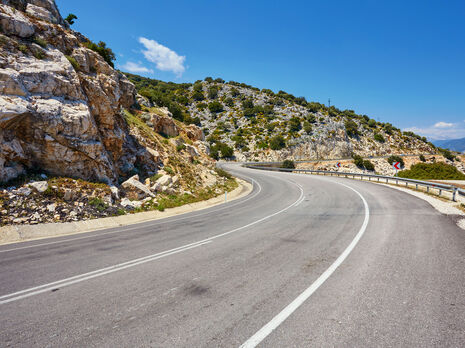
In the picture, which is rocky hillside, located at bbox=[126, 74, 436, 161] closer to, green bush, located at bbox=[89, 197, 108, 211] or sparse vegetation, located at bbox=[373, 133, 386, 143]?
sparse vegetation, located at bbox=[373, 133, 386, 143]

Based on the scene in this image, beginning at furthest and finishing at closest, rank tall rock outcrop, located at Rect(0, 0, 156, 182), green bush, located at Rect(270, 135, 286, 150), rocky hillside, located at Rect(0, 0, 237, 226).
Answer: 1. green bush, located at Rect(270, 135, 286, 150)
2. tall rock outcrop, located at Rect(0, 0, 156, 182)
3. rocky hillside, located at Rect(0, 0, 237, 226)

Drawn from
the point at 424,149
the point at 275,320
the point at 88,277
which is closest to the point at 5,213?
the point at 88,277

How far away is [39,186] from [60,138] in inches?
114

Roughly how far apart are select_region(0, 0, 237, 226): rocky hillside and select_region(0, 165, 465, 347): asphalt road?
3980mm

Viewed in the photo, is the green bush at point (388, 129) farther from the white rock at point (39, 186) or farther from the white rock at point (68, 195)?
the white rock at point (39, 186)

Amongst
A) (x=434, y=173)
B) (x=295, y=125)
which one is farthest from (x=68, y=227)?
(x=295, y=125)

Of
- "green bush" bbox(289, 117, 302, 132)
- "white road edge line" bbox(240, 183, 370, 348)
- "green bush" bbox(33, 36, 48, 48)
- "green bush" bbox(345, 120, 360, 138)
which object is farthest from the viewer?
"green bush" bbox(345, 120, 360, 138)

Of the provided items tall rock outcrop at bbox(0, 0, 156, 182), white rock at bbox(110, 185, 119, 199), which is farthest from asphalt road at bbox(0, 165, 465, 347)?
tall rock outcrop at bbox(0, 0, 156, 182)

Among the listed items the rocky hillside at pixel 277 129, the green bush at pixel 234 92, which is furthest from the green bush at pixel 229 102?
the green bush at pixel 234 92

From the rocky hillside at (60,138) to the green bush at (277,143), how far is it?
42.9m

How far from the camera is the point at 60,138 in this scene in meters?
12.1

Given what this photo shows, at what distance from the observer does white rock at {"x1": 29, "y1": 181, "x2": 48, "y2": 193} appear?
1057cm

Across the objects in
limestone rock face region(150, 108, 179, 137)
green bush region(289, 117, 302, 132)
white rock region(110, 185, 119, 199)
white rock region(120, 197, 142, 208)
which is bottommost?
white rock region(120, 197, 142, 208)

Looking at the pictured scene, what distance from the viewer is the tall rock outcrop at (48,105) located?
10719 millimetres
